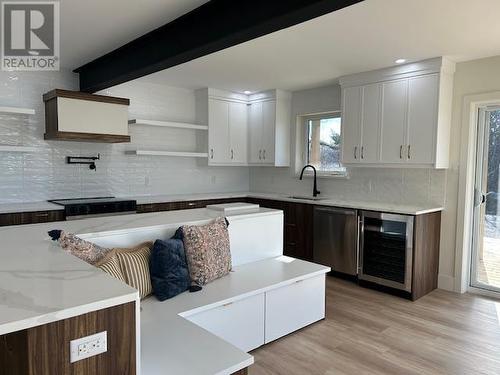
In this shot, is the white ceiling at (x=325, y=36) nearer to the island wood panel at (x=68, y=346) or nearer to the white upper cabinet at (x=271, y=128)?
the white upper cabinet at (x=271, y=128)

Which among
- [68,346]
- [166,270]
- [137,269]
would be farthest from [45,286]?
[166,270]

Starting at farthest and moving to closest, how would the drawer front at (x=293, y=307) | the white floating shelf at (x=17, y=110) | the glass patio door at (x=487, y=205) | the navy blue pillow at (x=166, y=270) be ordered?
1. the glass patio door at (x=487, y=205)
2. the white floating shelf at (x=17, y=110)
3. the drawer front at (x=293, y=307)
4. the navy blue pillow at (x=166, y=270)

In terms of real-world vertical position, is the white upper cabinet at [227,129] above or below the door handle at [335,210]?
above

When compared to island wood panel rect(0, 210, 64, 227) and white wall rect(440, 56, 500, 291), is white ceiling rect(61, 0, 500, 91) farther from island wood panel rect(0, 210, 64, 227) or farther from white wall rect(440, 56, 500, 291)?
island wood panel rect(0, 210, 64, 227)

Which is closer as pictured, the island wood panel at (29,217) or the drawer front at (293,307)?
the drawer front at (293,307)

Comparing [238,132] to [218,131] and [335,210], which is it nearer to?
[218,131]

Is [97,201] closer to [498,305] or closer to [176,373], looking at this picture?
[176,373]

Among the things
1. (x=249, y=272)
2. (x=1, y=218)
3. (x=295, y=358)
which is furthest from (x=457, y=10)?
(x=1, y=218)

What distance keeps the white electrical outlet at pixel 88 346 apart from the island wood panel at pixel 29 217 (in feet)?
9.72

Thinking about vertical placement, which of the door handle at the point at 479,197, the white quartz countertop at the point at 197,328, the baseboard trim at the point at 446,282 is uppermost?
the door handle at the point at 479,197

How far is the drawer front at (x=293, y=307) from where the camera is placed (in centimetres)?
282

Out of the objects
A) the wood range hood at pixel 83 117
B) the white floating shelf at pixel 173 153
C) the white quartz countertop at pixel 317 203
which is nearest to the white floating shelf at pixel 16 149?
the wood range hood at pixel 83 117

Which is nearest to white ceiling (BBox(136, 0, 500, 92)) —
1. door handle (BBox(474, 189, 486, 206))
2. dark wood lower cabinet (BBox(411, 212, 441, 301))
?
door handle (BBox(474, 189, 486, 206))

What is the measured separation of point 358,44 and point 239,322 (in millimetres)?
2623
